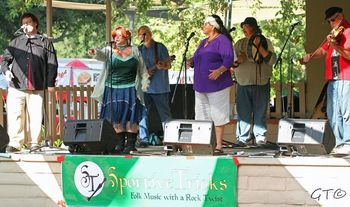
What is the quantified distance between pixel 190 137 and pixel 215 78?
3.42 ft

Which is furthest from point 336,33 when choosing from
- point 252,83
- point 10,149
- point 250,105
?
Answer: point 10,149

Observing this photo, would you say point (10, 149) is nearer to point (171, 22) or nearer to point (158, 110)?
point (158, 110)

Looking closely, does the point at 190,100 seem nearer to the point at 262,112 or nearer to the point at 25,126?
the point at 262,112

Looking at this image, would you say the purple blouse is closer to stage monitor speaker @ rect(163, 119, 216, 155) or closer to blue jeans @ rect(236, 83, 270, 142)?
stage monitor speaker @ rect(163, 119, 216, 155)

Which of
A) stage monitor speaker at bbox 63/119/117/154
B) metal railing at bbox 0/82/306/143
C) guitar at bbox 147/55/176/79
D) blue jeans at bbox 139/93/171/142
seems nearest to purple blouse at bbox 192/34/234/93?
stage monitor speaker at bbox 63/119/117/154

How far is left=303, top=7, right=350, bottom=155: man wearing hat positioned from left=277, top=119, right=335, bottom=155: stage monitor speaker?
0.48 m

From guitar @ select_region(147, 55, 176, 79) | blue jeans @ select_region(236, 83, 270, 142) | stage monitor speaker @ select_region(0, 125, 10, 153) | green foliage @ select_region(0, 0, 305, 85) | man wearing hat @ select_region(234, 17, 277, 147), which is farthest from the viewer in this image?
green foliage @ select_region(0, 0, 305, 85)

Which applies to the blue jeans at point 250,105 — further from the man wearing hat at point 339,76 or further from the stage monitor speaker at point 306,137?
the stage monitor speaker at point 306,137

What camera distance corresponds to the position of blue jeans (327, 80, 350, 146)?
716 centimetres

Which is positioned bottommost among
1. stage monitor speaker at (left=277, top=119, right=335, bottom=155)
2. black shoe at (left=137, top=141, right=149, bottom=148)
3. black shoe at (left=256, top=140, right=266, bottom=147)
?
black shoe at (left=137, top=141, right=149, bottom=148)

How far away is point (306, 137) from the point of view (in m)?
6.54

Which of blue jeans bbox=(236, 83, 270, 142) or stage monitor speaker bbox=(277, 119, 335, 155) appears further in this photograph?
blue jeans bbox=(236, 83, 270, 142)

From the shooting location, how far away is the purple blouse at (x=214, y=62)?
7.67 meters

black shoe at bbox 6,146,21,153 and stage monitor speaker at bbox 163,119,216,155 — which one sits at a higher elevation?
stage monitor speaker at bbox 163,119,216,155
